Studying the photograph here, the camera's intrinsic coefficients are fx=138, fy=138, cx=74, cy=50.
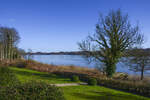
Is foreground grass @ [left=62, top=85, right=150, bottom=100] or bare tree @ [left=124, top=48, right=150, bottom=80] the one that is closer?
foreground grass @ [left=62, top=85, right=150, bottom=100]

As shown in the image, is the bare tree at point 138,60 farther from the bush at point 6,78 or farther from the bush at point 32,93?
the bush at point 32,93

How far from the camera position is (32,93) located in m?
3.46

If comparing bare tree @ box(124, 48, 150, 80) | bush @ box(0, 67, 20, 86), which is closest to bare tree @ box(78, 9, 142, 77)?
bare tree @ box(124, 48, 150, 80)

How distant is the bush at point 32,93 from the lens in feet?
10.9

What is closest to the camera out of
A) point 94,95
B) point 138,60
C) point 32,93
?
point 32,93

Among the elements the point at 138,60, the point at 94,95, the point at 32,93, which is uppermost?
the point at 138,60

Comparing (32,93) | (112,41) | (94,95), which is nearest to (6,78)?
(32,93)

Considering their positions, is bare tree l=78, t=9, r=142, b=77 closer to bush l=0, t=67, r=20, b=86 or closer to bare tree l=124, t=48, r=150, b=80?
bare tree l=124, t=48, r=150, b=80

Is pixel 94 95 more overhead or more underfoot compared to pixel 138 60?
more underfoot

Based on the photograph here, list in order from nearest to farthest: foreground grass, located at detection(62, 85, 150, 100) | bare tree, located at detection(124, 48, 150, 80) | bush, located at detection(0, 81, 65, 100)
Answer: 1. bush, located at detection(0, 81, 65, 100)
2. foreground grass, located at detection(62, 85, 150, 100)
3. bare tree, located at detection(124, 48, 150, 80)

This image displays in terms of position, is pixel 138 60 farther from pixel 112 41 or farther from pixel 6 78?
pixel 6 78

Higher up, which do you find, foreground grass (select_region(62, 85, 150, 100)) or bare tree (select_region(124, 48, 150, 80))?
bare tree (select_region(124, 48, 150, 80))

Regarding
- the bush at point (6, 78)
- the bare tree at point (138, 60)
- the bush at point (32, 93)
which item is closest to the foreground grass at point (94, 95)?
the bush at point (6, 78)

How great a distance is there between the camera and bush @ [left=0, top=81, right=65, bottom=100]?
10.9 ft
